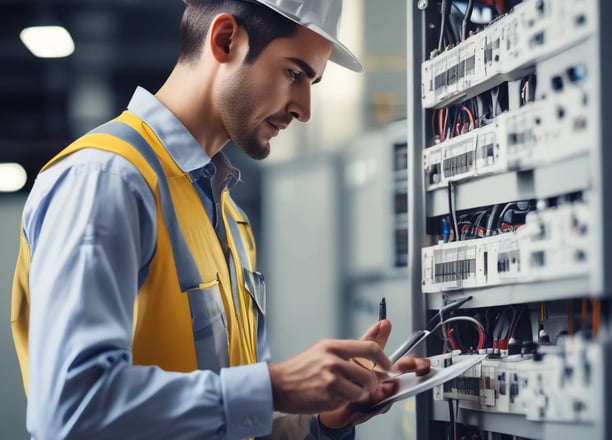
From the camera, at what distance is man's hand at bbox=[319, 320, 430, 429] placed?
129 centimetres

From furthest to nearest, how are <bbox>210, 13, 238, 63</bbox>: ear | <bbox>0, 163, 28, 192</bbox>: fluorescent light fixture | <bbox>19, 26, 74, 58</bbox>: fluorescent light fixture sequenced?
<bbox>19, 26, 74, 58</bbox>: fluorescent light fixture → <bbox>0, 163, 28, 192</bbox>: fluorescent light fixture → <bbox>210, 13, 238, 63</bbox>: ear

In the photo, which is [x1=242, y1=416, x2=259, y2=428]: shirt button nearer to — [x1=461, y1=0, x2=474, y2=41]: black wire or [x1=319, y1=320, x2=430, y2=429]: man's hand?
[x1=319, y1=320, x2=430, y2=429]: man's hand

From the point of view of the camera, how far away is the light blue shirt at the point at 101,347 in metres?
0.95

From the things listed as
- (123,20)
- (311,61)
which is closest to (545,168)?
(311,61)

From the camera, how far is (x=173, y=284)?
3.76 ft

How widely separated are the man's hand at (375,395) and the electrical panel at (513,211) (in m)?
0.13

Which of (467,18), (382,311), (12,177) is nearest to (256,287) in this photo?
(382,311)

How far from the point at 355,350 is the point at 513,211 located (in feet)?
1.69

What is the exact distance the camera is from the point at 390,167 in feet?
13.9

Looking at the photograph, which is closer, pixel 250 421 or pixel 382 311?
pixel 250 421

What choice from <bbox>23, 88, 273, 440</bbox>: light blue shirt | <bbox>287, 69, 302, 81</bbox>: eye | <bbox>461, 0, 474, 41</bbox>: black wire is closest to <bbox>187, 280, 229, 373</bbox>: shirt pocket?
<bbox>23, 88, 273, 440</bbox>: light blue shirt

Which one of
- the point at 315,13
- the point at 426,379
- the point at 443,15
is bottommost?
the point at 426,379

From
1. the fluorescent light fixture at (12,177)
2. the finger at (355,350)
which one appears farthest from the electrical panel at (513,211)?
the fluorescent light fixture at (12,177)

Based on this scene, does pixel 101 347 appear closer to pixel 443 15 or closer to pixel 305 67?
pixel 305 67
